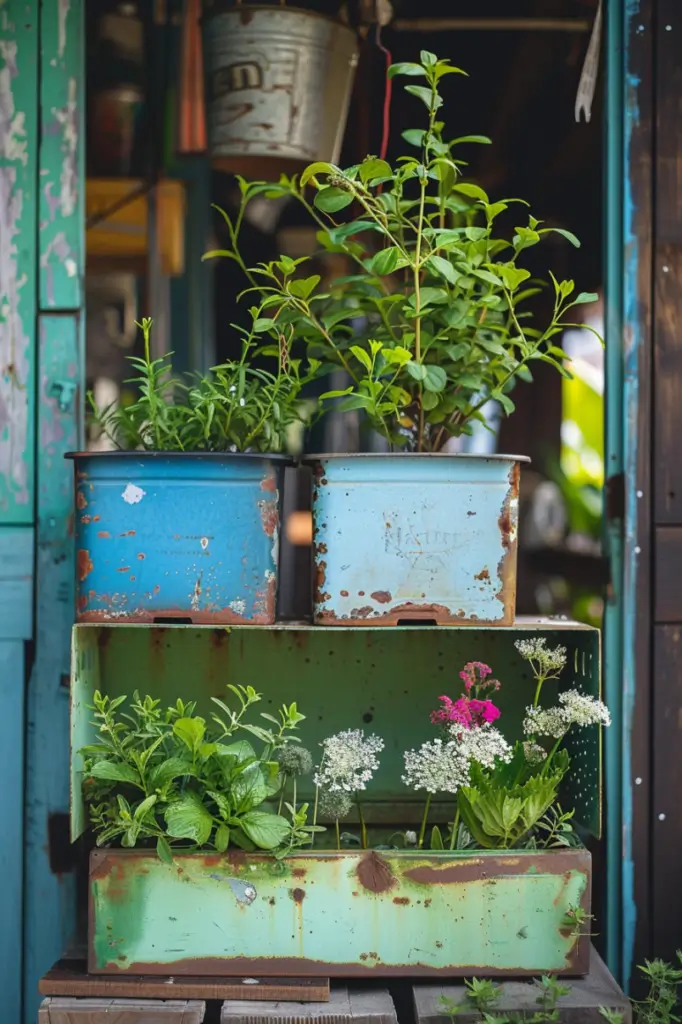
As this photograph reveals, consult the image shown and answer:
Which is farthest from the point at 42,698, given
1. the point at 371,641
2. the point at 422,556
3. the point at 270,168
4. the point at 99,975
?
the point at 270,168

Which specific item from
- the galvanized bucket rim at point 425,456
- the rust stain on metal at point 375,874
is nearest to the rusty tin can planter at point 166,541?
the galvanized bucket rim at point 425,456

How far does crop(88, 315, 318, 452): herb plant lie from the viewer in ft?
6.35

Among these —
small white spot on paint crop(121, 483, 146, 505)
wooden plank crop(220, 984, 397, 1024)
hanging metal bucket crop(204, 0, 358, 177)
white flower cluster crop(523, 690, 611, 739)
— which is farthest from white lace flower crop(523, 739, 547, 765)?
hanging metal bucket crop(204, 0, 358, 177)

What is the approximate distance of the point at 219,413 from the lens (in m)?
2.00

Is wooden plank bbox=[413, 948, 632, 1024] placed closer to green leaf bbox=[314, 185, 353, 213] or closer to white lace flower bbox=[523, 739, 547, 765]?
white lace flower bbox=[523, 739, 547, 765]

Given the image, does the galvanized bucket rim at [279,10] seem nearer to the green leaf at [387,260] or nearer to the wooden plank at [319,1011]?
the green leaf at [387,260]

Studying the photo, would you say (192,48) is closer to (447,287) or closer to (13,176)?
(13,176)

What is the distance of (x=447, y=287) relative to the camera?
79.7 inches

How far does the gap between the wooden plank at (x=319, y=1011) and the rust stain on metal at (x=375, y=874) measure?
0.20 meters

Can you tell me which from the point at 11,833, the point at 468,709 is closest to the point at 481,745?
the point at 468,709

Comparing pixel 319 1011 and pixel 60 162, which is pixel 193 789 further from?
pixel 60 162

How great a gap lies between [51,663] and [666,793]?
4.63 feet

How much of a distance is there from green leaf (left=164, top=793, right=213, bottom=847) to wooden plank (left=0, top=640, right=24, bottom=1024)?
1.81ft

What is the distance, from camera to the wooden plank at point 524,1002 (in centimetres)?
175
